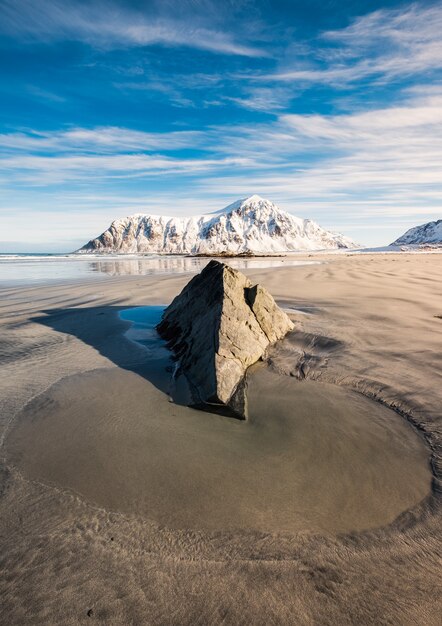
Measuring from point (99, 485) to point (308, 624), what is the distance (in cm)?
166

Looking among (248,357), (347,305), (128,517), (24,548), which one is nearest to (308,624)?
(128,517)

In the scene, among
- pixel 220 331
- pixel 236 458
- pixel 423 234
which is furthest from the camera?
pixel 423 234

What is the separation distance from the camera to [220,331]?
4.56m

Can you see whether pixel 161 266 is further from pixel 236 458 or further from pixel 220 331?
pixel 236 458

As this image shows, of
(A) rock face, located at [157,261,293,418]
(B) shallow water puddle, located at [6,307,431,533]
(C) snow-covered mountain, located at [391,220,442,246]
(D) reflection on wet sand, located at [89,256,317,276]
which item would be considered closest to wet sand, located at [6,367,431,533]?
(B) shallow water puddle, located at [6,307,431,533]

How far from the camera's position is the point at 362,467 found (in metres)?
2.76

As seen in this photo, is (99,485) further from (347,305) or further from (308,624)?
(347,305)

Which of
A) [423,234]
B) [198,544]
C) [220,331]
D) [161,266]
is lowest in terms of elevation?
[198,544]

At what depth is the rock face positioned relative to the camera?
12.9 feet

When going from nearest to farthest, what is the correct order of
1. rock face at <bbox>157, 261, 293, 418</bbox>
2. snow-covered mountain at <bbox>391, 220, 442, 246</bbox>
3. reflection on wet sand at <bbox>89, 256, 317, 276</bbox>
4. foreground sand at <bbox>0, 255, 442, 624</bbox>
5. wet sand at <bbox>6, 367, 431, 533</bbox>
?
foreground sand at <bbox>0, 255, 442, 624</bbox> → wet sand at <bbox>6, 367, 431, 533</bbox> → rock face at <bbox>157, 261, 293, 418</bbox> → reflection on wet sand at <bbox>89, 256, 317, 276</bbox> → snow-covered mountain at <bbox>391, 220, 442, 246</bbox>

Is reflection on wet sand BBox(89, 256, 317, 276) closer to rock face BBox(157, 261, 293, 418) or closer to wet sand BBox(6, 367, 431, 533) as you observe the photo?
rock face BBox(157, 261, 293, 418)

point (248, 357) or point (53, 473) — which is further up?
point (248, 357)

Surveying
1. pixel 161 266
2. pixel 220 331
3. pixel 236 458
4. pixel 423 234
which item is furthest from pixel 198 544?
pixel 423 234

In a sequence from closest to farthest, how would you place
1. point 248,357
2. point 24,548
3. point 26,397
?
point 24,548, point 26,397, point 248,357
